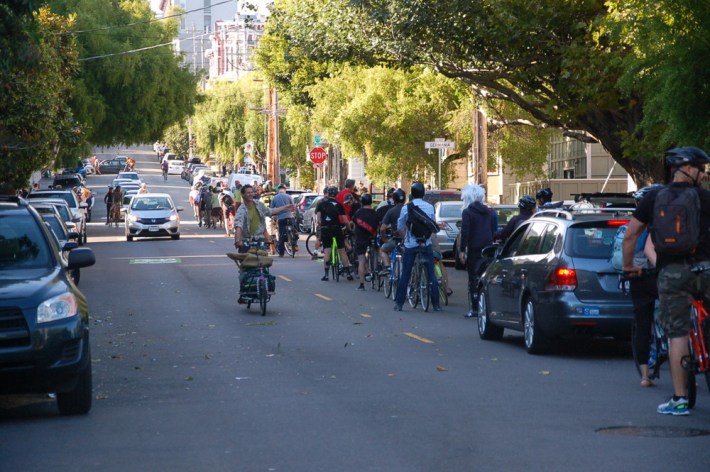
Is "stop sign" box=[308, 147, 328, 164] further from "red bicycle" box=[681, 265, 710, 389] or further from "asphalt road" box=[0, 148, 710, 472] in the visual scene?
"red bicycle" box=[681, 265, 710, 389]

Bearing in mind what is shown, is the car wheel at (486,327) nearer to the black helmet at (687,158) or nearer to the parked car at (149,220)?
the black helmet at (687,158)

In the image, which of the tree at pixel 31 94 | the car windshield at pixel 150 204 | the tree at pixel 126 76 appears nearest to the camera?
the tree at pixel 31 94

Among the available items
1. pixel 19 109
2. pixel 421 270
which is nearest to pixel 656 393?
pixel 421 270

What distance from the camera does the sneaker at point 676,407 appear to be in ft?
31.8

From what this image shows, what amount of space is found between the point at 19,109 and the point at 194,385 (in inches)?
761

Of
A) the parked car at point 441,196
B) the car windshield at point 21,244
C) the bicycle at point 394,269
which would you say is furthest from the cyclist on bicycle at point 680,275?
the parked car at point 441,196

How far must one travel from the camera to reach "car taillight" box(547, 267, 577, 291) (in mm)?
13391

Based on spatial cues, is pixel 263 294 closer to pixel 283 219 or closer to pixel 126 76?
pixel 283 219

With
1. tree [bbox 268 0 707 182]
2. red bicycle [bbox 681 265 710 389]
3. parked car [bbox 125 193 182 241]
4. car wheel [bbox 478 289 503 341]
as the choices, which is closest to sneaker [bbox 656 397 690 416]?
red bicycle [bbox 681 265 710 389]

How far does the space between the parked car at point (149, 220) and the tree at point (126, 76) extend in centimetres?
804

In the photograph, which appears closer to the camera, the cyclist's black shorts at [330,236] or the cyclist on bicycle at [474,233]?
the cyclist on bicycle at [474,233]

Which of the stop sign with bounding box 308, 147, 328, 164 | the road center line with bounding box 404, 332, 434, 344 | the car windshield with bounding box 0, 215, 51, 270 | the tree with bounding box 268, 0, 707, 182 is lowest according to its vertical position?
the road center line with bounding box 404, 332, 434, 344

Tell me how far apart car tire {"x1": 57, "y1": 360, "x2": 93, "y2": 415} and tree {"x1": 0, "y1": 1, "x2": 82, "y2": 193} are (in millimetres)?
7308

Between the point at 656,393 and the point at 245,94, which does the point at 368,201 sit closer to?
the point at 656,393
